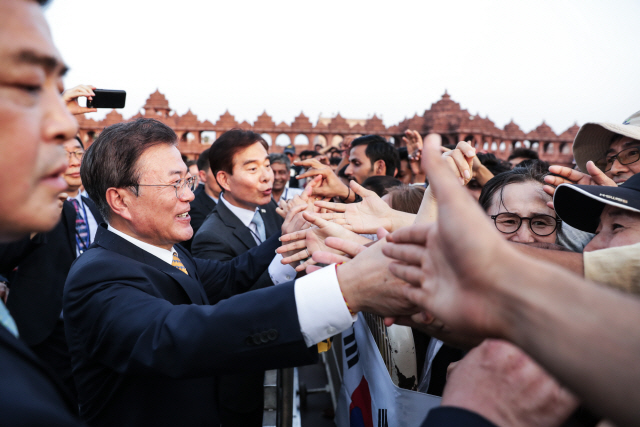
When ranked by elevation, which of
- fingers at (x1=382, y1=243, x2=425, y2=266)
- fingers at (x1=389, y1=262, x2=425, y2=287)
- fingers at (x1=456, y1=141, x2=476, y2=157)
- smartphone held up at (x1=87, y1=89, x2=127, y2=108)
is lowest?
fingers at (x1=389, y1=262, x2=425, y2=287)

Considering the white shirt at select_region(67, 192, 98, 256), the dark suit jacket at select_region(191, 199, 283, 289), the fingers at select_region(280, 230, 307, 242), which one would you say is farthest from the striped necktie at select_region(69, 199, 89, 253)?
the fingers at select_region(280, 230, 307, 242)

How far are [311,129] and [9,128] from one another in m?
22.6

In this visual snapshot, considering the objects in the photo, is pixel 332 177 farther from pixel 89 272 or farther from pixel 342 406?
pixel 89 272

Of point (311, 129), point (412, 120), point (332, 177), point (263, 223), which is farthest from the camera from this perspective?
point (412, 120)

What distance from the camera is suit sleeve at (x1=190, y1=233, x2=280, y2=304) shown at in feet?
8.49

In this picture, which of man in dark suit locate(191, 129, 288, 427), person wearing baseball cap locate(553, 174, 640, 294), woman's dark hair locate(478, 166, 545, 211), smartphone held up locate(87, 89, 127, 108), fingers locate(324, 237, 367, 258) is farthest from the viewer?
man in dark suit locate(191, 129, 288, 427)

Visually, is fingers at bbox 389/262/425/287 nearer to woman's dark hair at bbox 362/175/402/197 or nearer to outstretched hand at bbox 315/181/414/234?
outstretched hand at bbox 315/181/414/234

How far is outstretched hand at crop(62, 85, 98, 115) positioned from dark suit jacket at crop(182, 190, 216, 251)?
227cm

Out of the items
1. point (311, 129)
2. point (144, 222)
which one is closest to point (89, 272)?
point (144, 222)

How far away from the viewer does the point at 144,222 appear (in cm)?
195

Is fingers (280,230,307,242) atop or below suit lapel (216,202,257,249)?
atop

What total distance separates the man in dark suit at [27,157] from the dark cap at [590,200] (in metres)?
1.67

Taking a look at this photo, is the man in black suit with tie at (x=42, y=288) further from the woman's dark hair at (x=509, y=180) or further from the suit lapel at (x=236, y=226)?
the woman's dark hair at (x=509, y=180)

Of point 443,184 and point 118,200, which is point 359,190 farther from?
point 443,184
